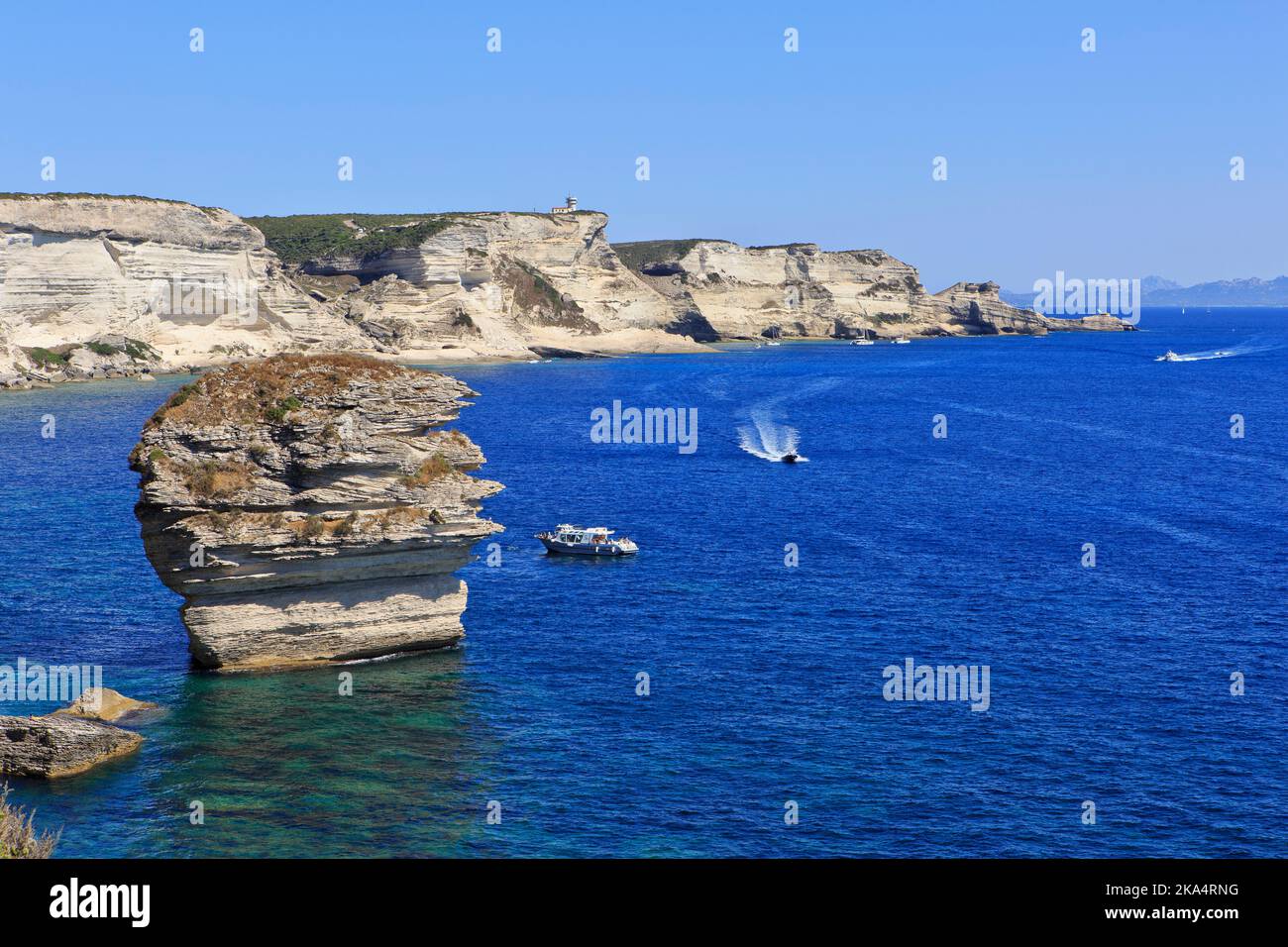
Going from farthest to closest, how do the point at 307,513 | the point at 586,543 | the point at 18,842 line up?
the point at 586,543 < the point at 307,513 < the point at 18,842

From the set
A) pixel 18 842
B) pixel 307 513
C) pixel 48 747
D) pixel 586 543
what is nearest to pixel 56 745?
pixel 48 747

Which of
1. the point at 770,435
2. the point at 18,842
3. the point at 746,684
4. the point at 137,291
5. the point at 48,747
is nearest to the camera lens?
the point at 18,842

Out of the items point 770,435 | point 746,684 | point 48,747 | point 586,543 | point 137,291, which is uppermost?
point 137,291

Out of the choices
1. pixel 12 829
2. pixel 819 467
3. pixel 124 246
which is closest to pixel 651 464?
pixel 819 467

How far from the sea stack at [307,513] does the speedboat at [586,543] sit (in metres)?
17.2

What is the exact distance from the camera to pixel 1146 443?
110 m

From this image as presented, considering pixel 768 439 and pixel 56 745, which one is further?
pixel 768 439

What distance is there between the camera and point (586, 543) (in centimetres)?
6581

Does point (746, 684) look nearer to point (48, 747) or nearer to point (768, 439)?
point (48, 747)

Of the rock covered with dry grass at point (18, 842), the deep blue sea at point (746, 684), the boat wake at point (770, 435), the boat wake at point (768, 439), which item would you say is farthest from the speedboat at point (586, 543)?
the rock covered with dry grass at point (18, 842)

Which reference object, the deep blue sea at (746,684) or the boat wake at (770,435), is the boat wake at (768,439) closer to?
the boat wake at (770,435)

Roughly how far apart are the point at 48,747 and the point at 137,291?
133569 millimetres

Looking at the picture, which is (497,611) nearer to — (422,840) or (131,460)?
(131,460)

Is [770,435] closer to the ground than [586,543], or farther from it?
farther from it
